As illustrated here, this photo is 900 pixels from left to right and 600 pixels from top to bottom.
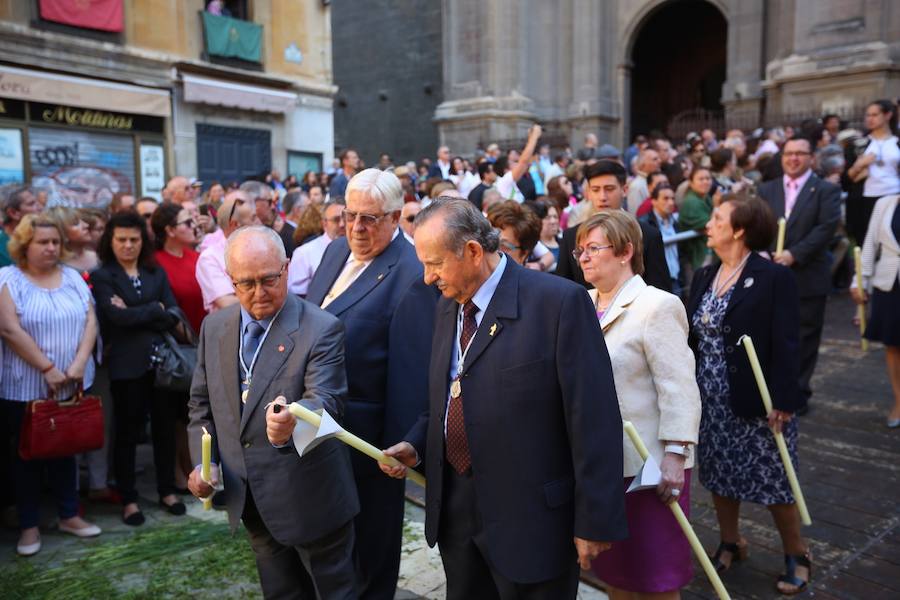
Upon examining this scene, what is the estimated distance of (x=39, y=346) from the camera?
4734mm

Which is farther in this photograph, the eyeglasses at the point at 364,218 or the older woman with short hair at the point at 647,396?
the eyeglasses at the point at 364,218

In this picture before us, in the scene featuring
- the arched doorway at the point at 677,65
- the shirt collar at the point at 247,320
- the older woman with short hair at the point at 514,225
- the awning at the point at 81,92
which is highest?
the arched doorway at the point at 677,65

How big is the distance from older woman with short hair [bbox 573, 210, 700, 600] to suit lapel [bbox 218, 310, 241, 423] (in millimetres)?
1447

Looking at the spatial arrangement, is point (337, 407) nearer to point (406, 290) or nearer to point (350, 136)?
point (406, 290)

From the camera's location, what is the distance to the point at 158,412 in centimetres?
537

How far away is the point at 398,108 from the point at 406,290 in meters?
26.9

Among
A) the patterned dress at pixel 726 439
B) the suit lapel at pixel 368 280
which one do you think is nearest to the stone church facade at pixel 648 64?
the patterned dress at pixel 726 439

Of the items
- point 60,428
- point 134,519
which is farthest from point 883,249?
point 60,428

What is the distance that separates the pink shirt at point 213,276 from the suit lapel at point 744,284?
3.14 metres

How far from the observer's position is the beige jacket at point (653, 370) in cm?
291

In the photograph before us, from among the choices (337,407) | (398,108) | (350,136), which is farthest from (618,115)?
(337,407)

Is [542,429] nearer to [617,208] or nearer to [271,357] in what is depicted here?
[271,357]

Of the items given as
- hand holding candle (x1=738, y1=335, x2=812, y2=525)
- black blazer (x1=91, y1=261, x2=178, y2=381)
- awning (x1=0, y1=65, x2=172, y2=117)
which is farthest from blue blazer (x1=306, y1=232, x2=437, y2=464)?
awning (x1=0, y1=65, x2=172, y2=117)

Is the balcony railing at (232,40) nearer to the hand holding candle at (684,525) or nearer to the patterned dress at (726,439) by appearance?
the patterned dress at (726,439)
